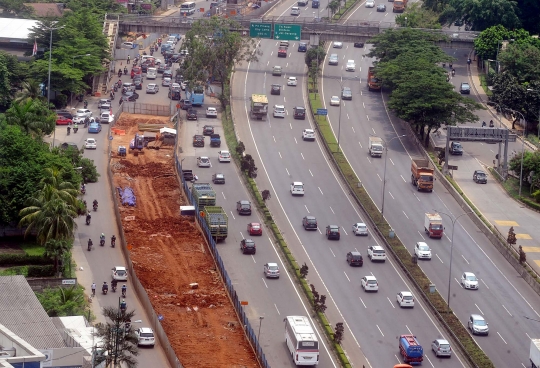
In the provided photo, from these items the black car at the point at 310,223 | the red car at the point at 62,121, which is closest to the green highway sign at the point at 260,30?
the red car at the point at 62,121

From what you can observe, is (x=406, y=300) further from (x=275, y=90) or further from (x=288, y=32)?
(x=288, y=32)

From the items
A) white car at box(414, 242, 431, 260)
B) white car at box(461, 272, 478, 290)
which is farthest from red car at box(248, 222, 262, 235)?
white car at box(461, 272, 478, 290)

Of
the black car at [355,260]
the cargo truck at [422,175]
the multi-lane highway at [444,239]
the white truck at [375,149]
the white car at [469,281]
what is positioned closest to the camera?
the multi-lane highway at [444,239]

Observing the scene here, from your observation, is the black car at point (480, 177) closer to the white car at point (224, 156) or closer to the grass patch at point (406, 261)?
the grass patch at point (406, 261)

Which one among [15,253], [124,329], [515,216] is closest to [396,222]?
[515,216]

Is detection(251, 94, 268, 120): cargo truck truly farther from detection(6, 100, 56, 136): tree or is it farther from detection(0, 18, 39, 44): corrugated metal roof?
detection(0, 18, 39, 44): corrugated metal roof

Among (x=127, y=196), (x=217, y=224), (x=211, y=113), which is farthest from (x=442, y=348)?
(x=211, y=113)

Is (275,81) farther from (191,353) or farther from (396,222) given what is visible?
(191,353)
